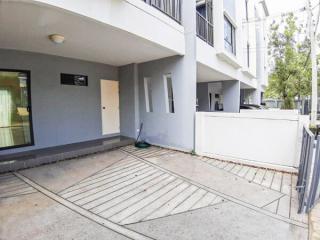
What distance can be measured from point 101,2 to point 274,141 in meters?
4.50

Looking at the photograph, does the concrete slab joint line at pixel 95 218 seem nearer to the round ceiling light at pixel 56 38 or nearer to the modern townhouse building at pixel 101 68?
the modern townhouse building at pixel 101 68

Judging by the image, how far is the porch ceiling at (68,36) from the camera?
3123 millimetres

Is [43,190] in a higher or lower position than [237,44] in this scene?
lower

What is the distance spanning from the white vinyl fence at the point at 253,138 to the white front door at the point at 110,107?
3229 mm

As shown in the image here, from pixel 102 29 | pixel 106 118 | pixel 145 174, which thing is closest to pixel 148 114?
pixel 106 118

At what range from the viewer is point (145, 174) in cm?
418

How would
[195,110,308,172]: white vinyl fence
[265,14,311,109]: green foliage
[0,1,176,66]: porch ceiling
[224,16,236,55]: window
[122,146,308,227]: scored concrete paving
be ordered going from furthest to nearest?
1. [265,14,311,109]: green foliage
2. [224,16,236,55]: window
3. [195,110,308,172]: white vinyl fence
4. [0,1,176,66]: porch ceiling
5. [122,146,308,227]: scored concrete paving

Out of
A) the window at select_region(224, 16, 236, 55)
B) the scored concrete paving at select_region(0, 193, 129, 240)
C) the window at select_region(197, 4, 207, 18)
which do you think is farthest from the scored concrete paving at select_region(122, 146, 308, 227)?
the window at select_region(224, 16, 236, 55)

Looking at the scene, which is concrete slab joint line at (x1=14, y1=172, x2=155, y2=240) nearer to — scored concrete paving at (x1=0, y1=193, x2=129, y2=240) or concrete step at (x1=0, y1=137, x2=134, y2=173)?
scored concrete paving at (x1=0, y1=193, x2=129, y2=240)

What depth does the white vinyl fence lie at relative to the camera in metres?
4.30

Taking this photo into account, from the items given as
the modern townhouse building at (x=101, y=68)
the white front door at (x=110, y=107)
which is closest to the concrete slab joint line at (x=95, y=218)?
the modern townhouse building at (x=101, y=68)

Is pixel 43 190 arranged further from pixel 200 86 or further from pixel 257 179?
pixel 200 86

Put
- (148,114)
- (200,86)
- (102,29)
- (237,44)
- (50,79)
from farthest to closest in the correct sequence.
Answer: (200,86), (237,44), (148,114), (50,79), (102,29)

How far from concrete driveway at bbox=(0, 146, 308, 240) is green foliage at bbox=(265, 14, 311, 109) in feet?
27.9
